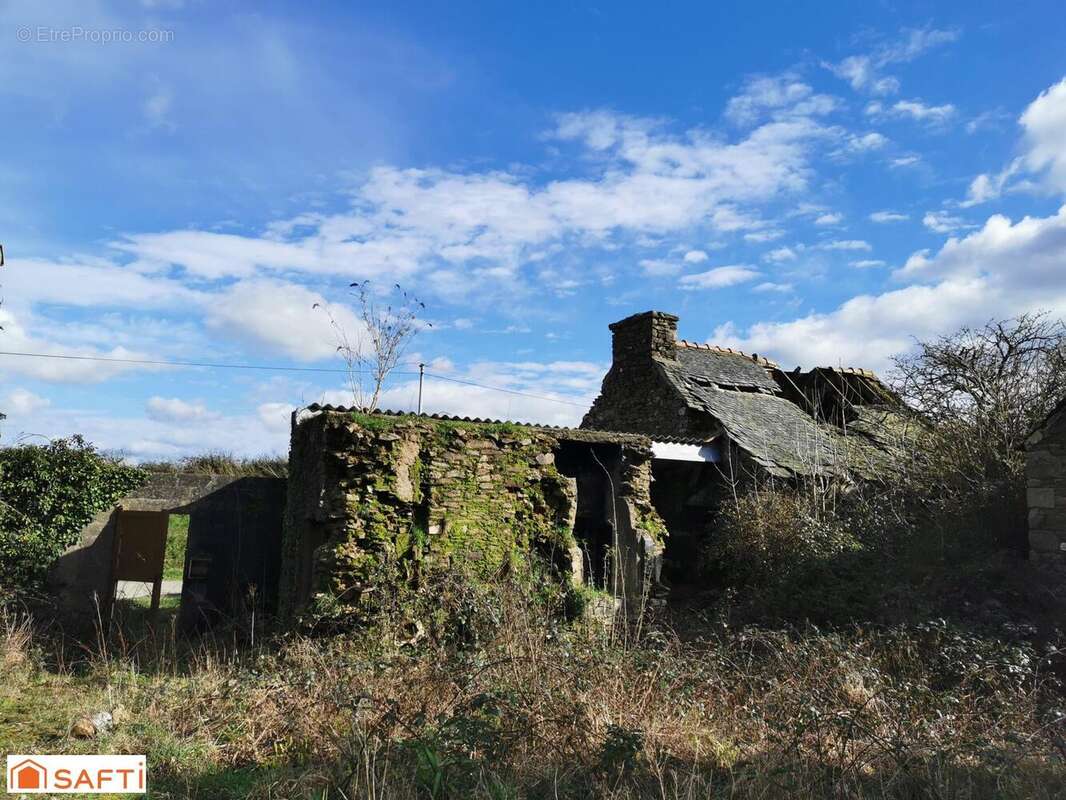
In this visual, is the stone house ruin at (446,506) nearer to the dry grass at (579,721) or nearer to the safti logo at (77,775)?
the dry grass at (579,721)

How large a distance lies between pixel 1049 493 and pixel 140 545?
1341 centimetres

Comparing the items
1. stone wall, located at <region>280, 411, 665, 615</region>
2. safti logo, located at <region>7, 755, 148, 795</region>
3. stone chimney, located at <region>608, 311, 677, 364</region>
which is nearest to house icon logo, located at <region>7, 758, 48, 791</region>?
safti logo, located at <region>7, 755, 148, 795</region>

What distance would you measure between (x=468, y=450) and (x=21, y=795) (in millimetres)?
6314

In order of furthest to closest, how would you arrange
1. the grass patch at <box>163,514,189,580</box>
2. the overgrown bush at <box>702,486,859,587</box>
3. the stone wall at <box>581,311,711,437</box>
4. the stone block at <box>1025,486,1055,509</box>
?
the grass patch at <box>163,514,189,580</box> → the stone wall at <box>581,311,711,437</box> → the overgrown bush at <box>702,486,859,587</box> → the stone block at <box>1025,486,1055,509</box>

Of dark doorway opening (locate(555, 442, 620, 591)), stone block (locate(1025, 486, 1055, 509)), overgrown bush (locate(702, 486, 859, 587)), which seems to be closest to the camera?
stone block (locate(1025, 486, 1055, 509))

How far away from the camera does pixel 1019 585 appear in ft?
34.3

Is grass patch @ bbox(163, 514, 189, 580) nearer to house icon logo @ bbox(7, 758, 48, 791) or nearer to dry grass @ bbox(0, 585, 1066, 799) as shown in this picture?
dry grass @ bbox(0, 585, 1066, 799)

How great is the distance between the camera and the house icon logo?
16.1 ft

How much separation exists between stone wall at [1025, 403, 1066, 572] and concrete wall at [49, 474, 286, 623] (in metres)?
11.3

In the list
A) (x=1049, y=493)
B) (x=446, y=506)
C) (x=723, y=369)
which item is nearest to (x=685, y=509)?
(x=723, y=369)

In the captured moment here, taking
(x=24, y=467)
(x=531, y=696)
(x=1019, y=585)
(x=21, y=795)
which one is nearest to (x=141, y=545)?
(x=24, y=467)

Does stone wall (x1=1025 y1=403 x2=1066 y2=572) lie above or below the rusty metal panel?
above

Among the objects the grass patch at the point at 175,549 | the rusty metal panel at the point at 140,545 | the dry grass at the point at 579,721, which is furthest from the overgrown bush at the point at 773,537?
the grass patch at the point at 175,549

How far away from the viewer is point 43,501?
1080 centimetres
